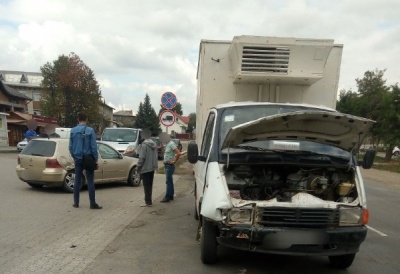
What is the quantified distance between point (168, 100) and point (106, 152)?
3.13m

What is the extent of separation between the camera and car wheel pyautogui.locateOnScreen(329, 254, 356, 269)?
15.9 feet

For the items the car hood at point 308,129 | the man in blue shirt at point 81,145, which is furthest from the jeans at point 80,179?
the car hood at point 308,129

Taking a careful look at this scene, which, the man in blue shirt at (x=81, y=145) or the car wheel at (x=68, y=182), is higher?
the man in blue shirt at (x=81, y=145)

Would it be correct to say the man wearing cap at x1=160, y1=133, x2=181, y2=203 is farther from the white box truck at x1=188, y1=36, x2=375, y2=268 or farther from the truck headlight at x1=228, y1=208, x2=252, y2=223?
the truck headlight at x1=228, y1=208, x2=252, y2=223

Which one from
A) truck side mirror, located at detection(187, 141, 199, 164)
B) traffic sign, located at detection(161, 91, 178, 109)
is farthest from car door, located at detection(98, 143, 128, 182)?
truck side mirror, located at detection(187, 141, 199, 164)

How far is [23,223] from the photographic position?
6.83 m

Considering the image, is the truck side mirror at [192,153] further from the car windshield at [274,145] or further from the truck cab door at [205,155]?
the car windshield at [274,145]

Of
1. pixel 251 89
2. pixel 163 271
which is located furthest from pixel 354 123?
pixel 251 89

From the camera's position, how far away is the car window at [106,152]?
11352 millimetres

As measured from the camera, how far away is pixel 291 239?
4.20m

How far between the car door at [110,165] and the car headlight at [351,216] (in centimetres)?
793

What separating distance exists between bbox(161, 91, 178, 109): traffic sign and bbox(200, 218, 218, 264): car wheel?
29.6 feet

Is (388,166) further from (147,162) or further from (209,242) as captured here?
(209,242)

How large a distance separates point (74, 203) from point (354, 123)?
20.0 feet
